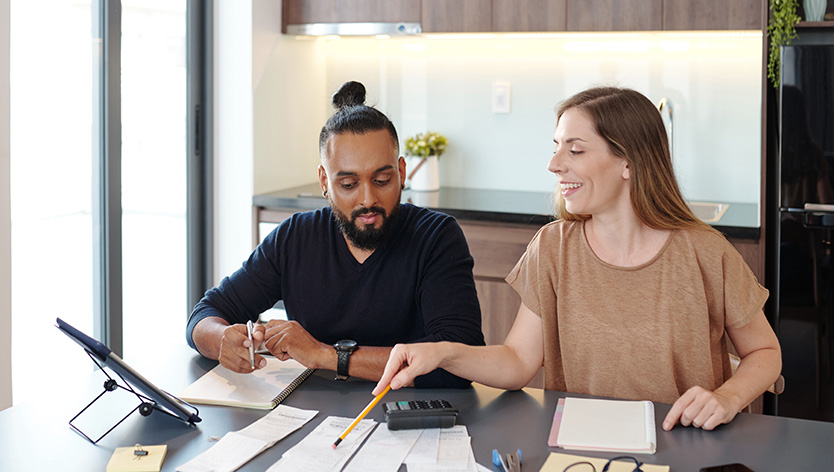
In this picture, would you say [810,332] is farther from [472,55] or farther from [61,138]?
[61,138]

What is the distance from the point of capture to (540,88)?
365cm

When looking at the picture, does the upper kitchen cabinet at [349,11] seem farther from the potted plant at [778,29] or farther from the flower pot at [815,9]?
the flower pot at [815,9]

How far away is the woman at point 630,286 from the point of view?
1.73 meters

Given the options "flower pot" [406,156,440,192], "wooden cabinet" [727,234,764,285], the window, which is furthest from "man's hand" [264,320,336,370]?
"flower pot" [406,156,440,192]

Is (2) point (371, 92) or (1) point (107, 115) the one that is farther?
(2) point (371, 92)

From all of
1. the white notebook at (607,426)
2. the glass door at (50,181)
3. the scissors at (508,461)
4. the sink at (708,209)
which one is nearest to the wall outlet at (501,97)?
the sink at (708,209)

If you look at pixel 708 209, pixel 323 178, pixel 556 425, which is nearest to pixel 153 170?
pixel 323 178

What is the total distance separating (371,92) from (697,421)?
279cm

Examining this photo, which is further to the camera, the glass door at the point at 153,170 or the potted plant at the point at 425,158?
the potted plant at the point at 425,158

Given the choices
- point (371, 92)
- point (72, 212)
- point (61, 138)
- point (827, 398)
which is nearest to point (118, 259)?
point (72, 212)

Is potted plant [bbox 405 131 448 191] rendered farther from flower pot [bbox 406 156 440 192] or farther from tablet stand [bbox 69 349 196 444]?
tablet stand [bbox 69 349 196 444]

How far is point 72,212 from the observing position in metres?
2.91

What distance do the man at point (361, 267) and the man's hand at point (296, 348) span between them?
16 centimetres

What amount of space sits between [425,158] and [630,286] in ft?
6.54
